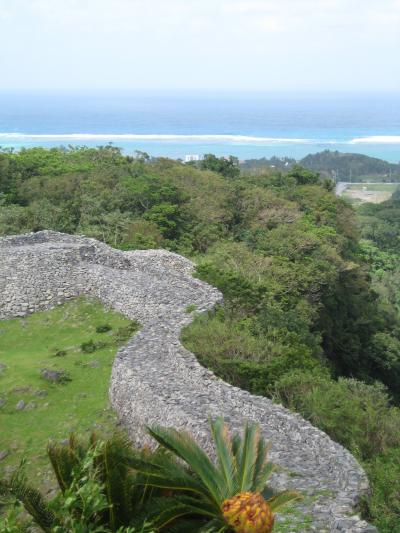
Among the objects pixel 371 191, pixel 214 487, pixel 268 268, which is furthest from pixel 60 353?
pixel 371 191

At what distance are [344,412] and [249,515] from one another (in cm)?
568

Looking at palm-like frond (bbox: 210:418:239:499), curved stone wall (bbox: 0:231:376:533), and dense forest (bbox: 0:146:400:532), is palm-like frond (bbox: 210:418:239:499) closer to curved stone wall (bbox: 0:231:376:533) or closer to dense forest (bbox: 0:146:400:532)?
curved stone wall (bbox: 0:231:376:533)

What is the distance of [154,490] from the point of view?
6.58 meters

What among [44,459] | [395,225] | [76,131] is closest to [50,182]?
[44,459]

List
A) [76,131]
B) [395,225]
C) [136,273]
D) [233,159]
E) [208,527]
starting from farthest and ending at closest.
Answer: [76,131], [395,225], [233,159], [136,273], [208,527]

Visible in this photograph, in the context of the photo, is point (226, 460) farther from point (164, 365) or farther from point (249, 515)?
point (164, 365)

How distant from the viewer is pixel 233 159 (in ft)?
177

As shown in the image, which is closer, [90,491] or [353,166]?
[90,491]

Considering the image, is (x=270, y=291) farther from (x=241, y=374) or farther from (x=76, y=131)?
(x=76, y=131)

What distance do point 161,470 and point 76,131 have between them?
496 ft

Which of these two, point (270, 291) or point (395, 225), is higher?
point (270, 291)

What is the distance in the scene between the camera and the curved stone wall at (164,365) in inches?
345

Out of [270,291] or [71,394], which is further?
[270,291]

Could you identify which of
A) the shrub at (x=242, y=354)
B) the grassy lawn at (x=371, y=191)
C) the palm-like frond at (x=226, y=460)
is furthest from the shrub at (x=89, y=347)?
the grassy lawn at (x=371, y=191)
